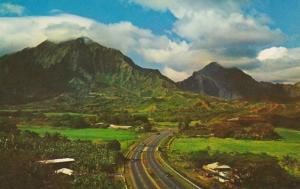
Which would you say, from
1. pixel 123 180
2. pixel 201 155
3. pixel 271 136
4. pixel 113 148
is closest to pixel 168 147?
pixel 113 148

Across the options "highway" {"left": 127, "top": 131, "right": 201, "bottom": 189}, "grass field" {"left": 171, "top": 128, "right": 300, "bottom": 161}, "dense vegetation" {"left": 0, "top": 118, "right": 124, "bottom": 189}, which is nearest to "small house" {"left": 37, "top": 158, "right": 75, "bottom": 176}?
"dense vegetation" {"left": 0, "top": 118, "right": 124, "bottom": 189}

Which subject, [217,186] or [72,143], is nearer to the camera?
[217,186]

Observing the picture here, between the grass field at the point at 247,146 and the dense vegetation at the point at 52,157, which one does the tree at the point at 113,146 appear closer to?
the dense vegetation at the point at 52,157

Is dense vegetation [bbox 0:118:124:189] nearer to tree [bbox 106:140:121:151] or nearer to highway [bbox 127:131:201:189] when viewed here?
tree [bbox 106:140:121:151]

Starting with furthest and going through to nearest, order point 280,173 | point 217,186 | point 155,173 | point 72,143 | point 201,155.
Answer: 1. point 72,143
2. point 201,155
3. point 155,173
4. point 280,173
5. point 217,186

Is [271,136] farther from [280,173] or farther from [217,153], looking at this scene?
[280,173]

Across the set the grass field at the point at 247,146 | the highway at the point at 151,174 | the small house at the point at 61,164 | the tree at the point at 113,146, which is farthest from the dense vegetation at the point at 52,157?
the grass field at the point at 247,146

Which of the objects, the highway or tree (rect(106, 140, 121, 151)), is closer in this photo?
the highway
